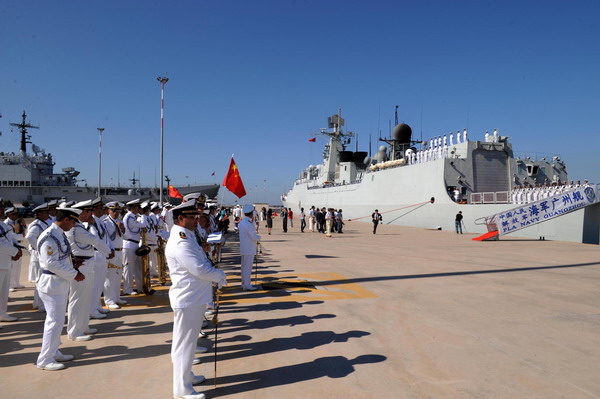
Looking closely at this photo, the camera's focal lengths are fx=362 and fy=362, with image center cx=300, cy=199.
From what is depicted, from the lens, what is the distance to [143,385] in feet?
11.1

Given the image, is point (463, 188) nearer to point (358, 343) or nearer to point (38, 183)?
point (358, 343)

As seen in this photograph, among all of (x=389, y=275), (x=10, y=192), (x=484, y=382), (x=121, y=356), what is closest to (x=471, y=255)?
(x=389, y=275)

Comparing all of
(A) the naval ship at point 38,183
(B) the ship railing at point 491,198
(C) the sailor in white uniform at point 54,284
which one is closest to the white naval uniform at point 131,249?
(C) the sailor in white uniform at point 54,284

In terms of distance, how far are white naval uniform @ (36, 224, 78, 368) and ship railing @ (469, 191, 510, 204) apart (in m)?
19.8

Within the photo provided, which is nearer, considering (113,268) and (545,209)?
(113,268)

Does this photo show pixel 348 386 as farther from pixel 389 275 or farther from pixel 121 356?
pixel 389 275

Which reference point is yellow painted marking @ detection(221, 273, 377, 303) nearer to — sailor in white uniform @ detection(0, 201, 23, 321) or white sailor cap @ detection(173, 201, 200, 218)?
sailor in white uniform @ detection(0, 201, 23, 321)

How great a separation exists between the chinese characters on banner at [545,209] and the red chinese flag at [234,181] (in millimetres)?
11952

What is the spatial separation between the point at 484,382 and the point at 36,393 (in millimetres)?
4062

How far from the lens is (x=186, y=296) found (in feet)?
10.5

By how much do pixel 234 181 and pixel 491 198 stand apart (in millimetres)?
14386

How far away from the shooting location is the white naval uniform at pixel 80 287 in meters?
4.58

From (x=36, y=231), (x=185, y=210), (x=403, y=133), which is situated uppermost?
(x=403, y=133)

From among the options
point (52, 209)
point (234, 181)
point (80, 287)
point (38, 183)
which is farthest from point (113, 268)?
point (38, 183)
